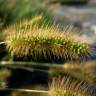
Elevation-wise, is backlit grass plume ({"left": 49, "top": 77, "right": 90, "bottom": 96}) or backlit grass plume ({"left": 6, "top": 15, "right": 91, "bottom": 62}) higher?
backlit grass plume ({"left": 6, "top": 15, "right": 91, "bottom": 62})

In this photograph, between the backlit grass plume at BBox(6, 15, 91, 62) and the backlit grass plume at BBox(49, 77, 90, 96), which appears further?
→ the backlit grass plume at BBox(6, 15, 91, 62)

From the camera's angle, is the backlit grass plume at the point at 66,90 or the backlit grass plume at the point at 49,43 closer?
the backlit grass plume at the point at 66,90

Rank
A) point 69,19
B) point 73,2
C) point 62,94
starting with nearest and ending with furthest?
1. point 62,94
2. point 69,19
3. point 73,2

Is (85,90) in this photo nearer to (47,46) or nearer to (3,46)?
(47,46)

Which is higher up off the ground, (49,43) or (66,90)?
(49,43)

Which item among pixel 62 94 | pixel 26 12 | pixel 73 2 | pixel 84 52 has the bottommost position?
pixel 62 94

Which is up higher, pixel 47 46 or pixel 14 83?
pixel 47 46

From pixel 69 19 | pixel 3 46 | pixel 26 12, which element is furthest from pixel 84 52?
pixel 69 19

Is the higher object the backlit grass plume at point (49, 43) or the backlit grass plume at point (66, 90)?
the backlit grass plume at point (49, 43)

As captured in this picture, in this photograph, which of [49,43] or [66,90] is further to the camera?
[49,43]

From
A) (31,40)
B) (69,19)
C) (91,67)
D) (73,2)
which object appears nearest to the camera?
(31,40)

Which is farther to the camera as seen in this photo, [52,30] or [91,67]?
[91,67]
